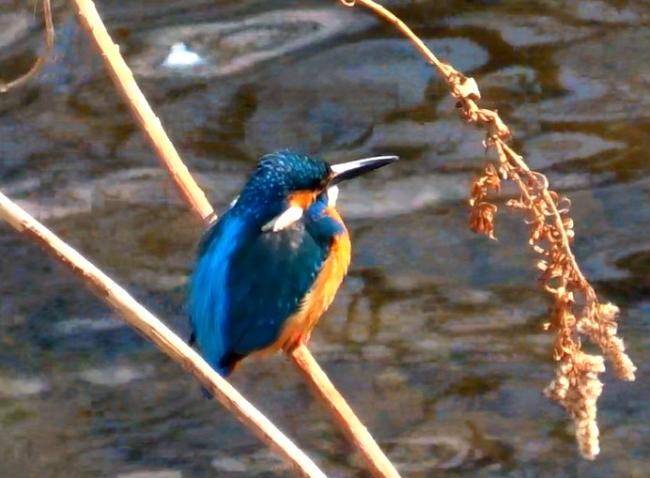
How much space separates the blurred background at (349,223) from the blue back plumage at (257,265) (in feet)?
5.10

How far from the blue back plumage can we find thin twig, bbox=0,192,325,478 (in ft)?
2.82

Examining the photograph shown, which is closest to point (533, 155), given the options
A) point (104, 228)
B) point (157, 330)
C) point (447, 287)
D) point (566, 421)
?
point (447, 287)

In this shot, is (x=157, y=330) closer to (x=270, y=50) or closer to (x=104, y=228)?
(x=104, y=228)

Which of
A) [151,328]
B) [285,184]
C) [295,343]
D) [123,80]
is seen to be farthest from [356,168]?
[151,328]

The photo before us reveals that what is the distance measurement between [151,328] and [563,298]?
0.56m

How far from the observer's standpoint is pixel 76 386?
4641 millimetres

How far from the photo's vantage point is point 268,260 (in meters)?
2.93

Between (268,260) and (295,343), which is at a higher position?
(268,260)

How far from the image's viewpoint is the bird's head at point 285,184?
9.31 ft

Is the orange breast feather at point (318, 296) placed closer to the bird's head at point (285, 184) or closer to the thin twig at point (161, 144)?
the bird's head at point (285, 184)

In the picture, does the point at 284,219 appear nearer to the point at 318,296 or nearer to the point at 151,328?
the point at 318,296

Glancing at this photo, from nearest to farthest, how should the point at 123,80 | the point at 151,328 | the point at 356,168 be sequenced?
the point at 151,328 < the point at 123,80 < the point at 356,168

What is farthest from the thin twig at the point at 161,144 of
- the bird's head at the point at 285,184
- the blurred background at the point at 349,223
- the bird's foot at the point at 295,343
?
the blurred background at the point at 349,223

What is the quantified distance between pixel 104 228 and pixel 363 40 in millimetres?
1269
